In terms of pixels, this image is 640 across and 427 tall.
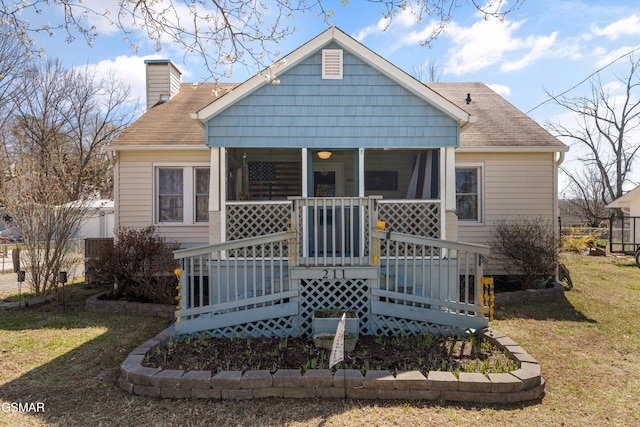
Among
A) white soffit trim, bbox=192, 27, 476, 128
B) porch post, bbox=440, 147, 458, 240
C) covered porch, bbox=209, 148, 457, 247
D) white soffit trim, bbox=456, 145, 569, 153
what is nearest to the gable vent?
white soffit trim, bbox=192, 27, 476, 128

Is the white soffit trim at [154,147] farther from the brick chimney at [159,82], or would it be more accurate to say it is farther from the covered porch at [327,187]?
the brick chimney at [159,82]

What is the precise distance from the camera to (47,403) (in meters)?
3.73

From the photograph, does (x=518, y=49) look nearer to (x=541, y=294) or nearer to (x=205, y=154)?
(x=541, y=294)

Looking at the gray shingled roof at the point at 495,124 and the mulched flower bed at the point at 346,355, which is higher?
the gray shingled roof at the point at 495,124

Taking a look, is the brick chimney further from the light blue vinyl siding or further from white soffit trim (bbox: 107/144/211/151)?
the light blue vinyl siding

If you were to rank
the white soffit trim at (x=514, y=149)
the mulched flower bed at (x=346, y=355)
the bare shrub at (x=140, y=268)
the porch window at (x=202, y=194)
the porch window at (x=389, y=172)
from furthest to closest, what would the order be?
the porch window at (x=389, y=172) < the porch window at (x=202, y=194) < the white soffit trim at (x=514, y=149) < the bare shrub at (x=140, y=268) < the mulched flower bed at (x=346, y=355)

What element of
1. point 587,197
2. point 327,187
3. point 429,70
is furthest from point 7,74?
point 587,197

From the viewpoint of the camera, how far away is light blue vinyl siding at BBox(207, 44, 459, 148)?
7.01 metres

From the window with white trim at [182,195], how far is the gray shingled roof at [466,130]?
2.49 ft

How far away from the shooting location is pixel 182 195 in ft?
31.3

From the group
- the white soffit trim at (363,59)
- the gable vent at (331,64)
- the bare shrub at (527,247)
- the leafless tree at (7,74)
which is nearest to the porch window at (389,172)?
the bare shrub at (527,247)

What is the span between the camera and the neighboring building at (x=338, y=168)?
585cm

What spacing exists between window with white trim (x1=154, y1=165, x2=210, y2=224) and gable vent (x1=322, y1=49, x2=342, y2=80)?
162 inches

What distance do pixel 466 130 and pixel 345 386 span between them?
26.9ft
